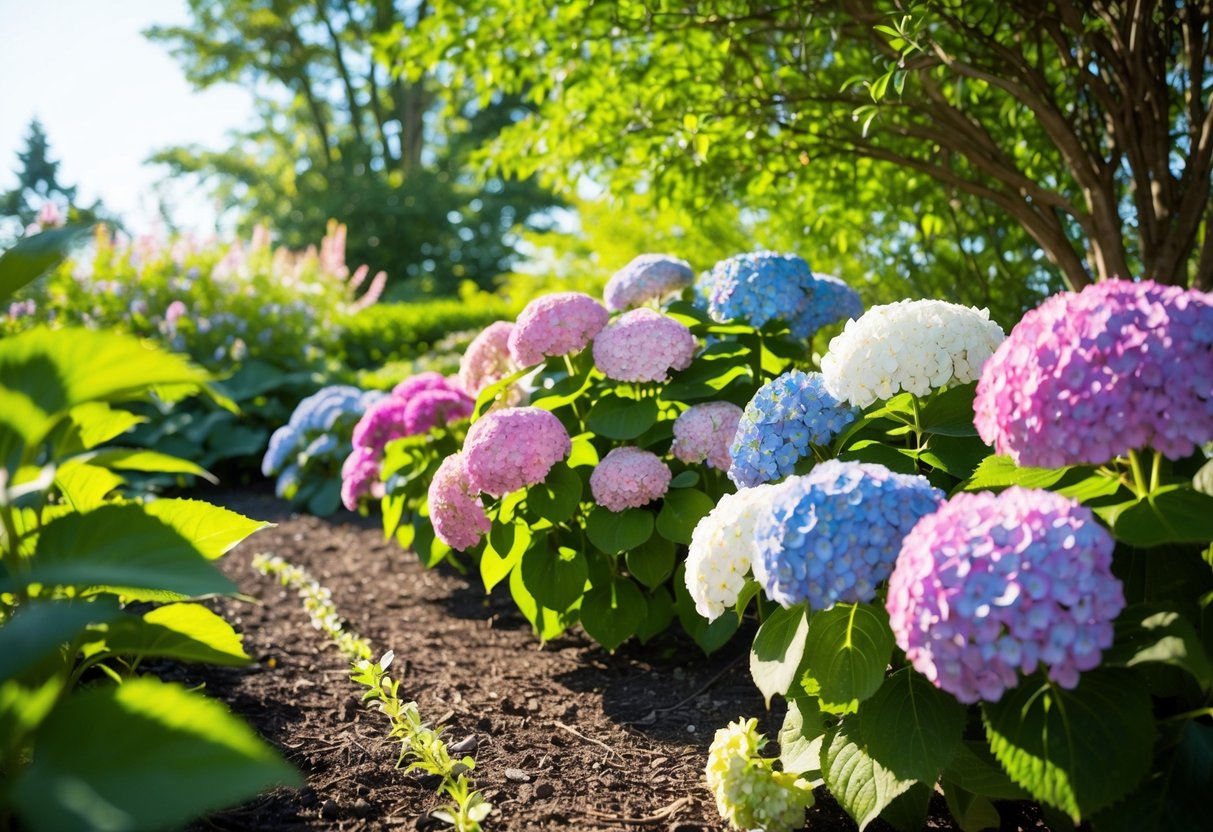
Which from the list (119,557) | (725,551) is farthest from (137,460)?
(725,551)

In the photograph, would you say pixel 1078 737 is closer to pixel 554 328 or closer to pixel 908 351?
pixel 908 351

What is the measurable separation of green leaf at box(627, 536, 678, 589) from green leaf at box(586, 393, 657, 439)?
317 mm

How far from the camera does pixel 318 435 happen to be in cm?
577

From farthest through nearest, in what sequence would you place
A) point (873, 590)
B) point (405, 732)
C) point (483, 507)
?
point (483, 507) < point (405, 732) < point (873, 590)

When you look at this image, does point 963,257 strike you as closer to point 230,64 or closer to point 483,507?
point 483,507

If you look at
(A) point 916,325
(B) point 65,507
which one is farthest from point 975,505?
(B) point 65,507

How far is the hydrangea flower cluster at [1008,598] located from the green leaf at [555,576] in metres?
1.47

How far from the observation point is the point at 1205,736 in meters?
1.45

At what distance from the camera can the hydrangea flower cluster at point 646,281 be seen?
3250 mm

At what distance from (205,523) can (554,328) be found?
1317 mm

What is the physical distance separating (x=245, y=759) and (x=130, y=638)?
631 mm

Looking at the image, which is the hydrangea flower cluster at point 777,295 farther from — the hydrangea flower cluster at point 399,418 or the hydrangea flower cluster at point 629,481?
the hydrangea flower cluster at point 399,418

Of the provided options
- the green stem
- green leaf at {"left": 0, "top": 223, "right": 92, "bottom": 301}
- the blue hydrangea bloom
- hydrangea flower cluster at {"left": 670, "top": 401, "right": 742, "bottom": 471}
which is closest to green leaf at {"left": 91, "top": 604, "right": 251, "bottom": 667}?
green leaf at {"left": 0, "top": 223, "right": 92, "bottom": 301}

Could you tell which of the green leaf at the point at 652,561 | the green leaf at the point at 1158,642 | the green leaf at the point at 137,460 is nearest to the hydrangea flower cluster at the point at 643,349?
the green leaf at the point at 652,561
